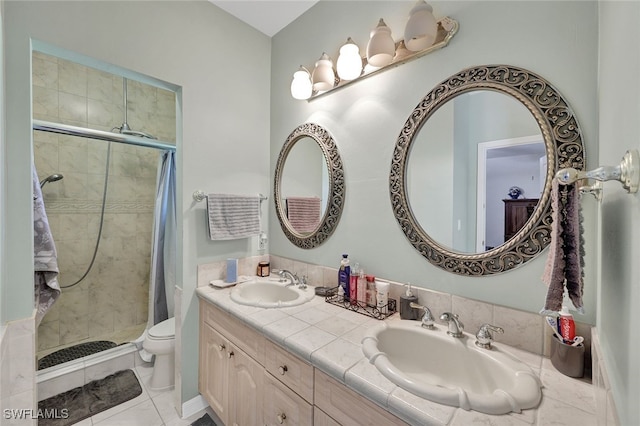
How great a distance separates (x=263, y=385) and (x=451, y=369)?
0.78 metres

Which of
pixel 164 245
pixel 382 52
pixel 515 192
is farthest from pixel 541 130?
pixel 164 245

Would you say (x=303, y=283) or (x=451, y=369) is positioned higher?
(x=303, y=283)

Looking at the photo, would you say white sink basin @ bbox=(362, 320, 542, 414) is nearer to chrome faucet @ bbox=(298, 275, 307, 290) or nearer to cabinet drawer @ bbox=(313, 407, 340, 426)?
cabinet drawer @ bbox=(313, 407, 340, 426)

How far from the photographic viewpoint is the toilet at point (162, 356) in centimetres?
180

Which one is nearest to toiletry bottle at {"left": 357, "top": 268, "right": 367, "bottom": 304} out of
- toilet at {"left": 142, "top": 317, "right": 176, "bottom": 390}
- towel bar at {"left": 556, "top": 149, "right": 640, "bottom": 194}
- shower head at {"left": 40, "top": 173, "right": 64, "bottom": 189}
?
towel bar at {"left": 556, "top": 149, "right": 640, "bottom": 194}

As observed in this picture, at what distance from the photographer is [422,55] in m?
1.20

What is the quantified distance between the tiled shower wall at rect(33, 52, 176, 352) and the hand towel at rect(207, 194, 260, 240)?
152 centimetres

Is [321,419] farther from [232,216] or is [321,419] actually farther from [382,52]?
[382,52]

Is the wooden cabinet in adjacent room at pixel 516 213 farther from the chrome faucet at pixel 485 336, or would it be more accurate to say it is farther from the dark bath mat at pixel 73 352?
the dark bath mat at pixel 73 352

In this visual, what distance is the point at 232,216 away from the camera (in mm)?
1731

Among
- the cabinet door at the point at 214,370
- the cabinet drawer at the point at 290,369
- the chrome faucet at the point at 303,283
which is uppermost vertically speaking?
the chrome faucet at the point at 303,283

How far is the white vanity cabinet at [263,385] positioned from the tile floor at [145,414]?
8.7 inches

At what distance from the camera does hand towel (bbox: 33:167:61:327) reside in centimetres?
125

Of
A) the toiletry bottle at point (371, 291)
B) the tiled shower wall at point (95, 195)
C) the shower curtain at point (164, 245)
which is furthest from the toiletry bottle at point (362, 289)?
the tiled shower wall at point (95, 195)
